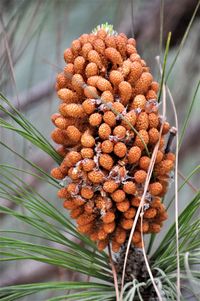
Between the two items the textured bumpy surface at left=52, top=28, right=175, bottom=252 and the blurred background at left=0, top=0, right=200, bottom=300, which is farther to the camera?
the blurred background at left=0, top=0, right=200, bottom=300

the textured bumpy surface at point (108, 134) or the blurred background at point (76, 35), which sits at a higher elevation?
the blurred background at point (76, 35)

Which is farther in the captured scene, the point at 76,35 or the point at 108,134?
the point at 76,35

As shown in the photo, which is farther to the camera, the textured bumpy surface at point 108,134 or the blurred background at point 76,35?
the blurred background at point 76,35

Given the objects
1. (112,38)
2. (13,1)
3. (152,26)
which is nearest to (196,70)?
(152,26)

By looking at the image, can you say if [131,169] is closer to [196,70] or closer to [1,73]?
[1,73]

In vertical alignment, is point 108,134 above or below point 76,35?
below

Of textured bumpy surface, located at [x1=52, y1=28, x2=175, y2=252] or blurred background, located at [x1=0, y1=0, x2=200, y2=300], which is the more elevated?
blurred background, located at [x1=0, y1=0, x2=200, y2=300]

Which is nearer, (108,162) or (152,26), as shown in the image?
(108,162)

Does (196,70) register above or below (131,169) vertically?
above
